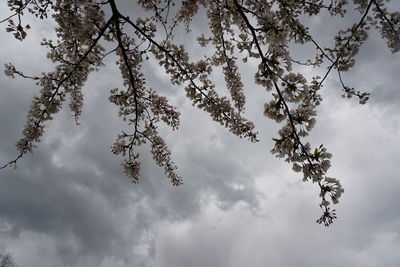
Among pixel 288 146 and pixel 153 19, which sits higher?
pixel 153 19

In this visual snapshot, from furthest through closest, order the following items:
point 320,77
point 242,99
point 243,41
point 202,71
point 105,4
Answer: point 242,99
point 202,71
point 320,77
point 105,4
point 243,41

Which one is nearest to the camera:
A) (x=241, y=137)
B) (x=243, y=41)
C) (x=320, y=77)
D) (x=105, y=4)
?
(x=243, y=41)

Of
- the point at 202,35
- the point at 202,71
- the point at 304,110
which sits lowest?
the point at 304,110

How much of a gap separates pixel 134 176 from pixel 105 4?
4941 mm

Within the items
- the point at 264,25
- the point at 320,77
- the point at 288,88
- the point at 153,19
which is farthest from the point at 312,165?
the point at 153,19

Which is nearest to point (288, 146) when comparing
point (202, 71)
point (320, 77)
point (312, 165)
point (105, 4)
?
point (312, 165)

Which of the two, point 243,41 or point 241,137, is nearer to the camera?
point 243,41

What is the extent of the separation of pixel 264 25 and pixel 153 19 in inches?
146

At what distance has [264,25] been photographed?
12.9ft

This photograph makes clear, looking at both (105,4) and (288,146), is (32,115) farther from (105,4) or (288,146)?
(288,146)

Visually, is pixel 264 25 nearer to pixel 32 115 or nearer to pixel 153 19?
pixel 153 19

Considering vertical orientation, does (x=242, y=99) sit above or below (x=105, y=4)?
above

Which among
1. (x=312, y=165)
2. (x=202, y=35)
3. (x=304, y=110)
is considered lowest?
(x=312, y=165)

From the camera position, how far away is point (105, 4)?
574cm
